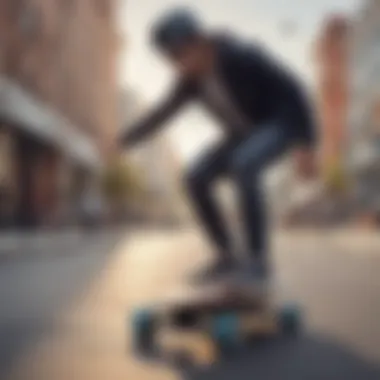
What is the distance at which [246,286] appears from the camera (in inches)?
106

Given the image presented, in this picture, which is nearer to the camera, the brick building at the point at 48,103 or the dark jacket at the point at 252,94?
the dark jacket at the point at 252,94

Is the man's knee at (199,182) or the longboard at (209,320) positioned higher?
the man's knee at (199,182)

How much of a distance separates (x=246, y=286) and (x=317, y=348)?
1.31 ft

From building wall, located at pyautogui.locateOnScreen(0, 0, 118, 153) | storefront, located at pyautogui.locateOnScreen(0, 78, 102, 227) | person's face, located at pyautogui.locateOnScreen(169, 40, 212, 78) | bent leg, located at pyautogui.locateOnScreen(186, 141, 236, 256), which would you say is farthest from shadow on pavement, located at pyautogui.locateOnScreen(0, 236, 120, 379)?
building wall, located at pyautogui.locateOnScreen(0, 0, 118, 153)

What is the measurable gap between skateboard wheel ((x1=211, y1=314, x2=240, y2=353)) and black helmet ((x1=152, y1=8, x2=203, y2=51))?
105cm

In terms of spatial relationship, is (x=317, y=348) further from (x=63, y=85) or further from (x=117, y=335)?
(x=63, y=85)

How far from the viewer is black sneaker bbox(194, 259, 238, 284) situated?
293cm

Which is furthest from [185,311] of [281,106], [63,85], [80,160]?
[80,160]

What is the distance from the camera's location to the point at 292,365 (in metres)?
2.10

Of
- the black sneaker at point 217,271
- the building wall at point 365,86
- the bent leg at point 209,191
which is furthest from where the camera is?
the building wall at point 365,86

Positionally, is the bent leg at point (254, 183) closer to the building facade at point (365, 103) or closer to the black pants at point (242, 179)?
the black pants at point (242, 179)

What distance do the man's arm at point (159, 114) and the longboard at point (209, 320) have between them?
2.59 feet

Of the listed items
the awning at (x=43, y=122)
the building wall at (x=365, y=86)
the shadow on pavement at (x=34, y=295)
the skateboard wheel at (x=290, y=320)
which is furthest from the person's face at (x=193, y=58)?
the building wall at (x=365, y=86)

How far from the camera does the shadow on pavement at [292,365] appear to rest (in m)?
1.95
